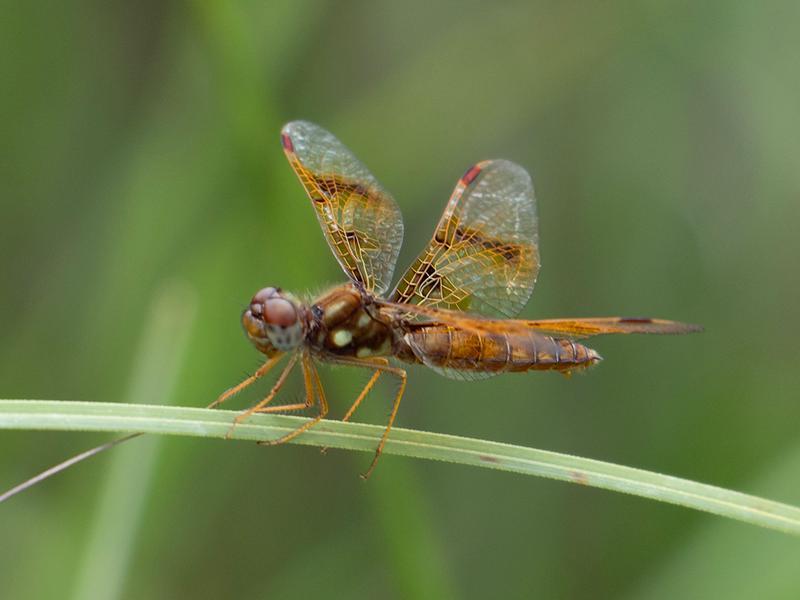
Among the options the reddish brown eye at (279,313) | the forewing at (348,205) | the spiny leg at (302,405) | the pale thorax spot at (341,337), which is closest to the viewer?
the spiny leg at (302,405)

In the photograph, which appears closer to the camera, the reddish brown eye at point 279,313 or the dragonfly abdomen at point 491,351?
the reddish brown eye at point 279,313

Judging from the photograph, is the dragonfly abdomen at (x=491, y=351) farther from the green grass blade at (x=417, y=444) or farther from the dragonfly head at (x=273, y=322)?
the green grass blade at (x=417, y=444)

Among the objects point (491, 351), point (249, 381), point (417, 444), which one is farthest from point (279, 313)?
point (491, 351)

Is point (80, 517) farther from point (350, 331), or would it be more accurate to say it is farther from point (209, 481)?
point (350, 331)

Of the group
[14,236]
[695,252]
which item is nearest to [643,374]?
[695,252]

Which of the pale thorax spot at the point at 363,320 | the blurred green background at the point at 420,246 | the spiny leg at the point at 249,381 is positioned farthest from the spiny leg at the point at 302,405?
the blurred green background at the point at 420,246

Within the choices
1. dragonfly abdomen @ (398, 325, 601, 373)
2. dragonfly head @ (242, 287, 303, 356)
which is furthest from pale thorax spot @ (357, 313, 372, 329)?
dragonfly head @ (242, 287, 303, 356)
